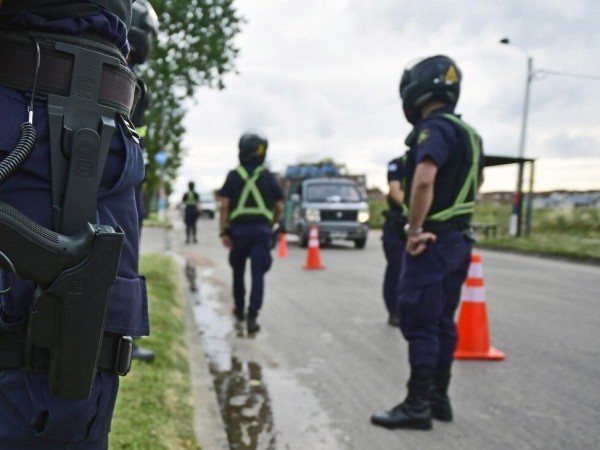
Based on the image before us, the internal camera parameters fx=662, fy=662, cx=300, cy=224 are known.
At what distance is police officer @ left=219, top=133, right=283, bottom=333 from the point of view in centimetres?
633

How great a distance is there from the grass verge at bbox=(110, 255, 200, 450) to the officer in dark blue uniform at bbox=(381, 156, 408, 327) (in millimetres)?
2106

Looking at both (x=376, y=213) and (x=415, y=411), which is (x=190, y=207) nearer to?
(x=415, y=411)

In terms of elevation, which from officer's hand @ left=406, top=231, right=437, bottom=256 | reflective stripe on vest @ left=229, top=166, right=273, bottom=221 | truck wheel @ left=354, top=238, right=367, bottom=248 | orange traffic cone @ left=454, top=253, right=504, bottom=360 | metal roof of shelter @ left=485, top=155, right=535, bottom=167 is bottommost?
orange traffic cone @ left=454, top=253, right=504, bottom=360

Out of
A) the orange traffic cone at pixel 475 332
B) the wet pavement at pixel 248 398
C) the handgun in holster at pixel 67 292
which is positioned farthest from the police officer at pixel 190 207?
the handgun in holster at pixel 67 292

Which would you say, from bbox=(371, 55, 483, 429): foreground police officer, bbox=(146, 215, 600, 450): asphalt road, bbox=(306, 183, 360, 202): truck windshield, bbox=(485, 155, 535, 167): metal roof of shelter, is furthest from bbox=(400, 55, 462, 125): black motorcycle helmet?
bbox=(306, 183, 360, 202): truck windshield

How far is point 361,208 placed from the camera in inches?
701

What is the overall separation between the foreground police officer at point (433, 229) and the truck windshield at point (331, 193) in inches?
562

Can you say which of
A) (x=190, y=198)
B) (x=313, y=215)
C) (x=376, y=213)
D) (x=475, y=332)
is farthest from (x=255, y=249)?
(x=376, y=213)

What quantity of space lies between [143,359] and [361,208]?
13.7 metres

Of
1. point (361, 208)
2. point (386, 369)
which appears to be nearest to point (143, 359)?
point (386, 369)

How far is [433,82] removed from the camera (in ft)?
12.3

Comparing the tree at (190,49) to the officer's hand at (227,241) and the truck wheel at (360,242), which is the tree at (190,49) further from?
the officer's hand at (227,241)

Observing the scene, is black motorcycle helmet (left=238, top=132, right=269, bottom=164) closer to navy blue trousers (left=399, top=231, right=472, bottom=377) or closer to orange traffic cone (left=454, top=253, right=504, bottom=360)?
orange traffic cone (left=454, top=253, right=504, bottom=360)

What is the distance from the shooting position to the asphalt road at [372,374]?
3.63m
